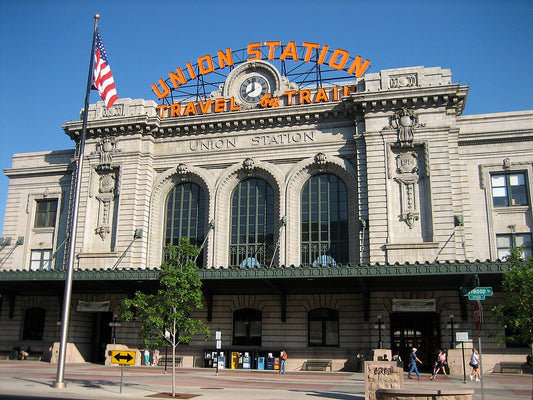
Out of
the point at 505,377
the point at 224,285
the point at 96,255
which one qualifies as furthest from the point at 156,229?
the point at 505,377

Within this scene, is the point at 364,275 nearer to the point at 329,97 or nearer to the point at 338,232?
the point at 338,232

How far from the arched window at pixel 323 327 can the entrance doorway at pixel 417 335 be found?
3.88 meters

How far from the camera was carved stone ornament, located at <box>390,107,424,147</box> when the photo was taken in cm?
3909

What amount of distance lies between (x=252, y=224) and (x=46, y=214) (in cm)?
1885

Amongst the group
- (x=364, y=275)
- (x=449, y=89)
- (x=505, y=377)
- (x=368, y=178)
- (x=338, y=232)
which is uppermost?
(x=449, y=89)


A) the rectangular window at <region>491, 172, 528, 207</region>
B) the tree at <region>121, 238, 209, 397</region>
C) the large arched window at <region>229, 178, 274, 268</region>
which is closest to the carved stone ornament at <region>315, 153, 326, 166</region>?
the large arched window at <region>229, 178, 274, 268</region>

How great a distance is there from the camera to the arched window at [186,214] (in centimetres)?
4425

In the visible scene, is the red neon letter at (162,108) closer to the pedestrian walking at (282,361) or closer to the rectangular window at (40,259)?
the rectangular window at (40,259)

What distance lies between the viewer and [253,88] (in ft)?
150

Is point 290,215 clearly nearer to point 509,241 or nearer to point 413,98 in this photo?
point 413,98

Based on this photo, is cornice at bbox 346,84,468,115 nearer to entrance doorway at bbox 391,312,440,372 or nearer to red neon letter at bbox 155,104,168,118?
entrance doorway at bbox 391,312,440,372

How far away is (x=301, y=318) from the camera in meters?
39.0

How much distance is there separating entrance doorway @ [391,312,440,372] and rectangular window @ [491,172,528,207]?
9.26m

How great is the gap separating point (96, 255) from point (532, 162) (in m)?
32.3
